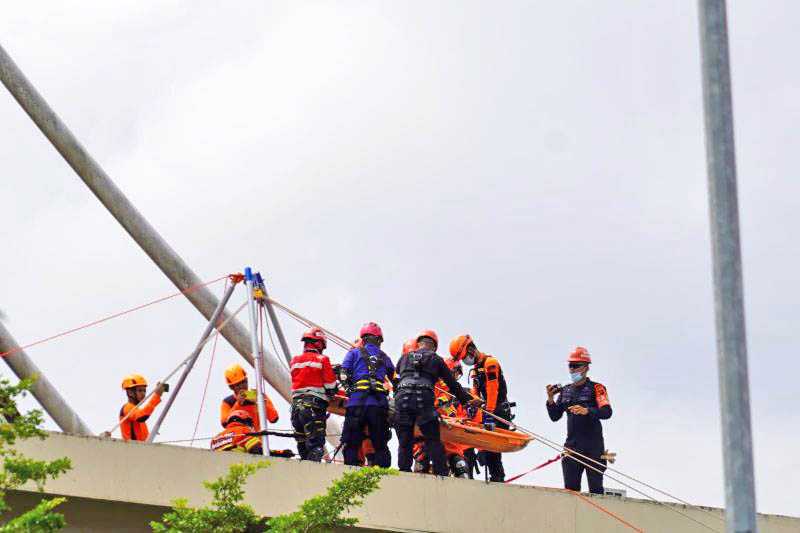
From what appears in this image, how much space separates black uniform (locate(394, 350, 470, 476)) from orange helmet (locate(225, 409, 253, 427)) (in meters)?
1.39

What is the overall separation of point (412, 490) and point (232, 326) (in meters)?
5.86

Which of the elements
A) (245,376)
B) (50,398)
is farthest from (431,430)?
(50,398)

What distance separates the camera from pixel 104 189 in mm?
21953

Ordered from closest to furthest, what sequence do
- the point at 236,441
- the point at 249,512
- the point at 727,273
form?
the point at 727,273 → the point at 249,512 → the point at 236,441

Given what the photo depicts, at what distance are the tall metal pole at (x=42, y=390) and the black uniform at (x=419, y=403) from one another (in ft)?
21.4

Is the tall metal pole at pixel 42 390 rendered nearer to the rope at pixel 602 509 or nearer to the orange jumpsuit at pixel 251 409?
the orange jumpsuit at pixel 251 409

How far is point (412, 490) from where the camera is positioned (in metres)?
15.2

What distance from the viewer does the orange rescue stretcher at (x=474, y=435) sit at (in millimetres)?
16578

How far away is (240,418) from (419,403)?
1696mm

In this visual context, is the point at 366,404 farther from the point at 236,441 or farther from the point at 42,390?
the point at 42,390

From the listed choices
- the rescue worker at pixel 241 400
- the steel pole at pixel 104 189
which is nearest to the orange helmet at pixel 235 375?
the rescue worker at pixel 241 400

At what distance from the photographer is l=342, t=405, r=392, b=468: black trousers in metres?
16.0

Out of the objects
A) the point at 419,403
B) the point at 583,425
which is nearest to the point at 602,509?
the point at 583,425

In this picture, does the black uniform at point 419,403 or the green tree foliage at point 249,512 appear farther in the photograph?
the black uniform at point 419,403
